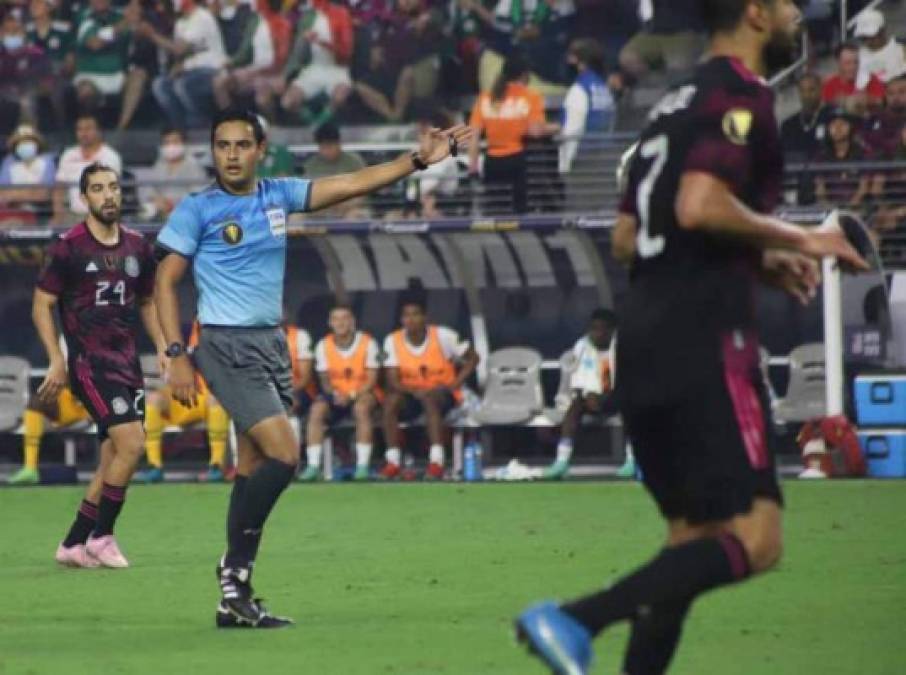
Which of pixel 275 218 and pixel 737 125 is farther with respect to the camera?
pixel 275 218

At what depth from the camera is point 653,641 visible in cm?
705

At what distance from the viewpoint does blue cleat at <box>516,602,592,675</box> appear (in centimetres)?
671

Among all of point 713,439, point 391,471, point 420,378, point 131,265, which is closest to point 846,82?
point 420,378

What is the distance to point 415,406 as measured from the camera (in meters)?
23.5

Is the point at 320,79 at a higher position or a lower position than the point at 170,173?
higher

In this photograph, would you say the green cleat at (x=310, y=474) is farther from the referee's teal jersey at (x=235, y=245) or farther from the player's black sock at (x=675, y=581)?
the player's black sock at (x=675, y=581)

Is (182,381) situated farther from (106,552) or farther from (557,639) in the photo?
(557,639)

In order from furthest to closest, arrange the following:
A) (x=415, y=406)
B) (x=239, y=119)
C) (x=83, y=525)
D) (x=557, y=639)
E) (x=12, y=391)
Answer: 1. (x=12, y=391)
2. (x=415, y=406)
3. (x=83, y=525)
4. (x=239, y=119)
5. (x=557, y=639)

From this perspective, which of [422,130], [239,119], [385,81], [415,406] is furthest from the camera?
[385,81]

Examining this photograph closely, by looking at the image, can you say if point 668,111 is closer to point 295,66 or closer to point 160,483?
point 160,483

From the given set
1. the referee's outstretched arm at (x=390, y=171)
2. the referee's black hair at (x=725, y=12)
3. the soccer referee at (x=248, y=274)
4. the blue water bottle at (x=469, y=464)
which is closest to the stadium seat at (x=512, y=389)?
the blue water bottle at (x=469, y=464)

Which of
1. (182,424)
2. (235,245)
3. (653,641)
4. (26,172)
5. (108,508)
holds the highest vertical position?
(235,245)

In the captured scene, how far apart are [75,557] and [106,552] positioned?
20 cm

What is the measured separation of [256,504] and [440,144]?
5.70 ft
